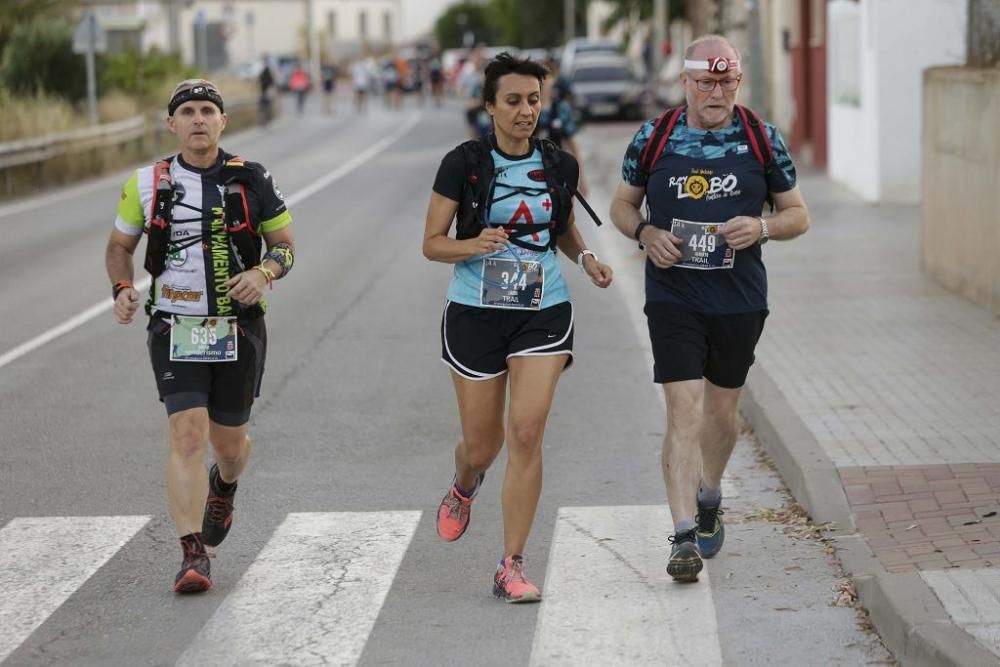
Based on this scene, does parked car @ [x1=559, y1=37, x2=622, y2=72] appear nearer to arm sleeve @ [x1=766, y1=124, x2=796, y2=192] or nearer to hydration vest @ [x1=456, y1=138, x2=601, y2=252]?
arm sleeve @ [x1=766, y1=124, x2=796, y2=192]

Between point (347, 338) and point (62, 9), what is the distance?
2917 cm

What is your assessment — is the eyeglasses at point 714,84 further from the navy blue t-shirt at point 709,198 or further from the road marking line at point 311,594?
the road marking line at point 311,594

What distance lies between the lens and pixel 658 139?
22.8 feet

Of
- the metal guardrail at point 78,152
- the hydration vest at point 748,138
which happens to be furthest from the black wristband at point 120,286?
the metal guardrail at point 78,152

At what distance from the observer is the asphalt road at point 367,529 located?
6195 mm

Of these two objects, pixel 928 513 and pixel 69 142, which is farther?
pixel 69 142

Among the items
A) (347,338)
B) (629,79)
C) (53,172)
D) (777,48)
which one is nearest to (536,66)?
(347,338)

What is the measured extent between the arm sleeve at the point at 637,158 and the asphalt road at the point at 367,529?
1420mm

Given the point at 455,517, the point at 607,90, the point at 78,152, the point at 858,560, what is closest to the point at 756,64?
the point at 78,152

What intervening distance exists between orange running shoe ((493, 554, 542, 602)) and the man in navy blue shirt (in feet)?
1.70

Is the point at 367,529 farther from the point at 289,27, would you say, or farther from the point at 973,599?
the point at 289,27

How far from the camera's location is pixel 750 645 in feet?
19.9

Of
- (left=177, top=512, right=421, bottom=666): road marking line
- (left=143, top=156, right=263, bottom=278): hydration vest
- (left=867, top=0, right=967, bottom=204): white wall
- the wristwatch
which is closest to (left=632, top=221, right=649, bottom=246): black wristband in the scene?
the wristwatch

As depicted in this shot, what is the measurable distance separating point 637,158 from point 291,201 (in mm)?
19940
